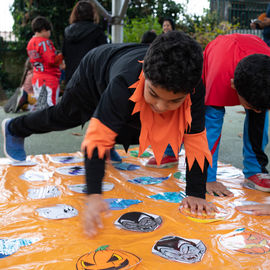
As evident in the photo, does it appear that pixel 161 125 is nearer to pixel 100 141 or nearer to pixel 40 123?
pixel 100 141

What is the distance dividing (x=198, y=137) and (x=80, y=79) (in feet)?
2.11

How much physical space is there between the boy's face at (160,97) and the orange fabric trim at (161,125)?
50 millimetres

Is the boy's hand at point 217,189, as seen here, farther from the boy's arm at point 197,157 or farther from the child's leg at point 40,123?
the child's leg at point 40,123

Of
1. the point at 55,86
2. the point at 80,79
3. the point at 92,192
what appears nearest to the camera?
the point at 92,192

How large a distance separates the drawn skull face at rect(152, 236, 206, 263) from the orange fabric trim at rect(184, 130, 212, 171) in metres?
0.31

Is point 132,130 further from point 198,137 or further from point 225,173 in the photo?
point 225,173

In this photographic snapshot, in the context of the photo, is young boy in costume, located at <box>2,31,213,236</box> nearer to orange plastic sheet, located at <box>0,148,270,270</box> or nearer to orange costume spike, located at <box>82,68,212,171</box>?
orange costume spike, located at <box>82,68,212,171</box>

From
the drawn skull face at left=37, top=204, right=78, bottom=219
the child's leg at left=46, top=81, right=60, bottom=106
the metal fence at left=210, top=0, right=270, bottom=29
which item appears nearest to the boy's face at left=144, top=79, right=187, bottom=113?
the drawn skull face at left=37, top=204, right=78, bottom=219

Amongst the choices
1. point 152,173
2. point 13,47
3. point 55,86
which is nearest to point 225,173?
point 152,173

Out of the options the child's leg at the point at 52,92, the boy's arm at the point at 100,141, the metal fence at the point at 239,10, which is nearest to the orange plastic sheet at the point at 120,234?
the boy's arm at the point at 100,141

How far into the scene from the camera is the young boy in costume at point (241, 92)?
1.26m

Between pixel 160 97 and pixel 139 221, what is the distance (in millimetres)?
530

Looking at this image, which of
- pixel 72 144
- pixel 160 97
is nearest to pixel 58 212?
pixel 160 97

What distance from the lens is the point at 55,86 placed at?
3.37 metres
